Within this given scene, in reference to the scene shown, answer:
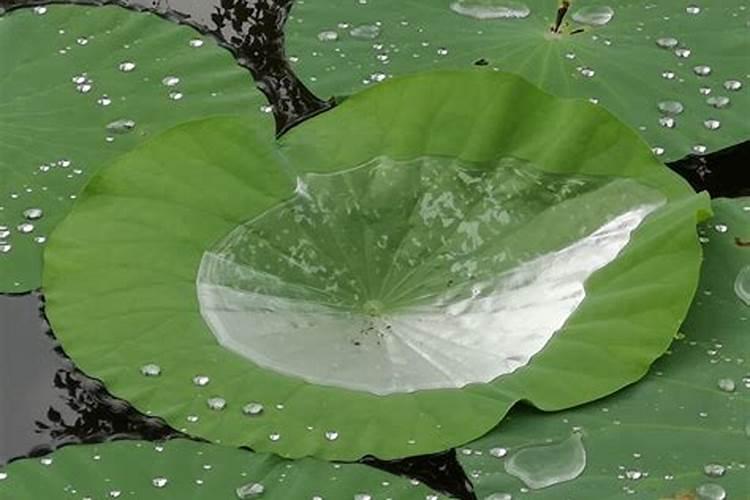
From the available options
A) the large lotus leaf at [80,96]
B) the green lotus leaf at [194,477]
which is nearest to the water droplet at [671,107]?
the large lotus leaf at [80,96]

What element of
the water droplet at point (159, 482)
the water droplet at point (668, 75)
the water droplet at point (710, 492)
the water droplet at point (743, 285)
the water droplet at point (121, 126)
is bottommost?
the water droplet at point (710, 492)

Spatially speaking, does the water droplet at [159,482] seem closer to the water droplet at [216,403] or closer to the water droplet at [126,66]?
the water droplet at [216,403]

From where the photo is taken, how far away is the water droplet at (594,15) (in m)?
1.48

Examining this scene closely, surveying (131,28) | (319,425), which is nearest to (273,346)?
(319,425)

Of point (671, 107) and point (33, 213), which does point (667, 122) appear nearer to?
point (671, 107)

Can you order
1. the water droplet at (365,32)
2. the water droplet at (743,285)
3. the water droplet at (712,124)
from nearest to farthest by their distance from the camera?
1. the water droplet at (743,285)
2. the water droplet at (712,124)
3. the water droplet at (365,32)

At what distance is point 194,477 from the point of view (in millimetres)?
1075

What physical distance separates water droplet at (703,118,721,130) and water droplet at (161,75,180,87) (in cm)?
54

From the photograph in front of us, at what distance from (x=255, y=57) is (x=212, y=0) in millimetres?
121

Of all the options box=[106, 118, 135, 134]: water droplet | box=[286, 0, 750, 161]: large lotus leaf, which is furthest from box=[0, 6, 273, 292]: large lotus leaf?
box=[286, 0, 750, 161]: large lotus leaf

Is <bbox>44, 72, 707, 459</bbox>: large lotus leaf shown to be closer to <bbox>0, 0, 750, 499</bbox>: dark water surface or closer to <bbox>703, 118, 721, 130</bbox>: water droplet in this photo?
<bbox>0, 0, 750, 499</bbox>: dark water surface

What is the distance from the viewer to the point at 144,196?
125cm

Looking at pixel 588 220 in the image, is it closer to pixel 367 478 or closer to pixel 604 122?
pixel 604 122

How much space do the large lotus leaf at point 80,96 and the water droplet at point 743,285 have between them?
0.45m
